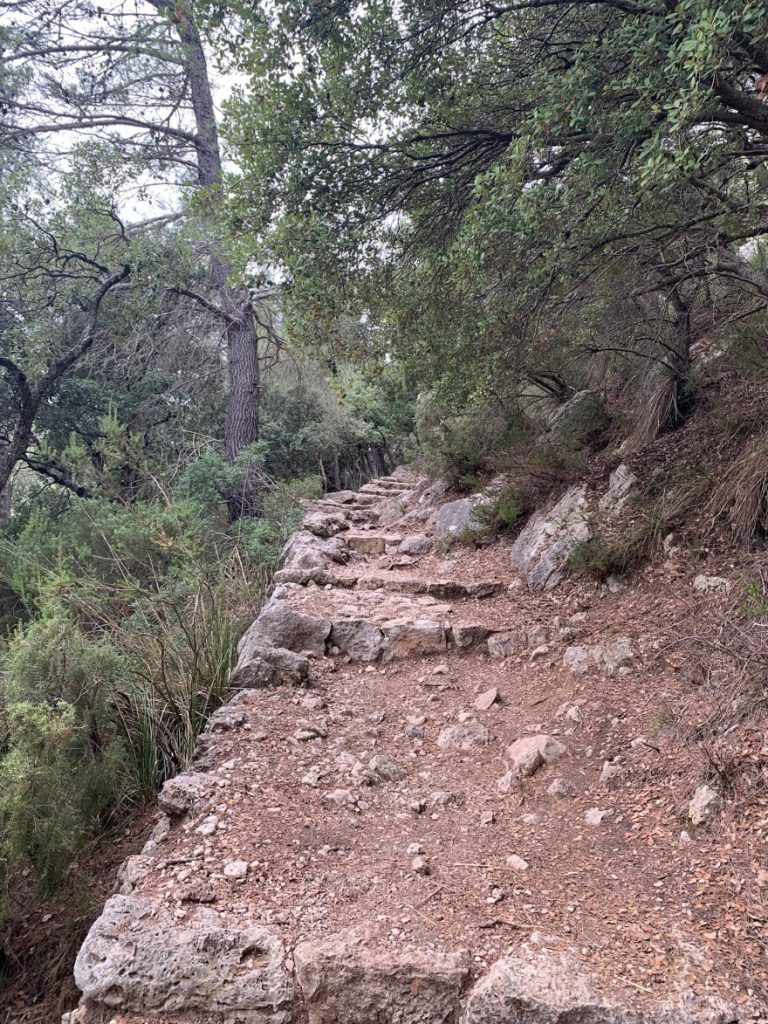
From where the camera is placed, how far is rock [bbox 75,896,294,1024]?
1833 millimetres

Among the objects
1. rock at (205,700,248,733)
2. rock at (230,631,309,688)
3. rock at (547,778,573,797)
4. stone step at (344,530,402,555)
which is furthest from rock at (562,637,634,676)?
stone step at (344,530,402,555)

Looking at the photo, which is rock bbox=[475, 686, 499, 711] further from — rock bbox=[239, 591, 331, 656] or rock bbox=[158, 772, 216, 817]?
rock bbox=[158, 772, 216, 817]

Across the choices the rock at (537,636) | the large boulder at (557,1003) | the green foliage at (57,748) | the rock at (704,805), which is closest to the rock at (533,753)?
the rock at (704,805)

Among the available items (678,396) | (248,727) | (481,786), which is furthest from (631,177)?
(248,727)

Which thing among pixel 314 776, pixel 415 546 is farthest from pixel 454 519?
pixel 314 776

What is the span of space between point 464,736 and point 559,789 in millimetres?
697

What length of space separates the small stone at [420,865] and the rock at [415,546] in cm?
Answer: 438

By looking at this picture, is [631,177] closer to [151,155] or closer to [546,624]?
[546,624]

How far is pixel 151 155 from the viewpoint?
356 inches

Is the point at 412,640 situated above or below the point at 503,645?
above

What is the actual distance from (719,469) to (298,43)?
3.53 meters

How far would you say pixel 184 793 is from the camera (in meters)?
2.72

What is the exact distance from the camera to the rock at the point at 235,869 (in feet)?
7.41

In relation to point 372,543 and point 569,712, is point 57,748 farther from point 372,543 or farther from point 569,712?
point 372,543
